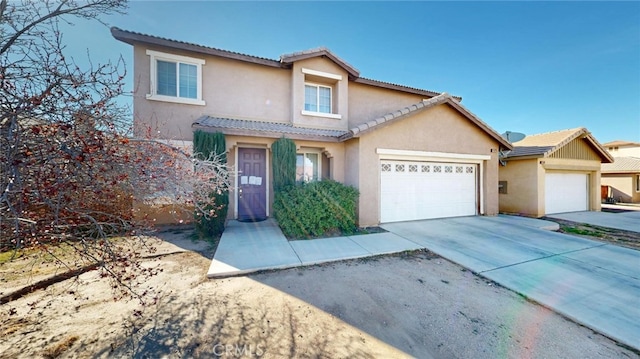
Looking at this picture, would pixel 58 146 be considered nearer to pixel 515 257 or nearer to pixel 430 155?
pixel 515 257

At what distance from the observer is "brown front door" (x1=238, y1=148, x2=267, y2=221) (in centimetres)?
874

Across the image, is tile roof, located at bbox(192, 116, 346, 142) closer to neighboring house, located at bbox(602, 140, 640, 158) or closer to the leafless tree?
the leafless tree

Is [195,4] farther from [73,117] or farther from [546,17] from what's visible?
[546,17]

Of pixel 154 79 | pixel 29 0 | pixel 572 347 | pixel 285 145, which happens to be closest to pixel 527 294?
pixel 572 347

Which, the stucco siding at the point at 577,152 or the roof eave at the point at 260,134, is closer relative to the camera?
the roof eave at the point at 260,134

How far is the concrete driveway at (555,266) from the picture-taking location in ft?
10.9

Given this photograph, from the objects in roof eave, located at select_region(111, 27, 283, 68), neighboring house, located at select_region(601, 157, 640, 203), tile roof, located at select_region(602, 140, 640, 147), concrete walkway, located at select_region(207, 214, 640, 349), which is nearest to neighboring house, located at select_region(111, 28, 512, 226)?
roof eave, located at select_region(111, 27, 283, 68)

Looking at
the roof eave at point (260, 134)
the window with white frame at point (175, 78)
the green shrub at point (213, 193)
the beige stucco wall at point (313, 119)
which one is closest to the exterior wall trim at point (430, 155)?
the beige stucco wall at point (313, 119)

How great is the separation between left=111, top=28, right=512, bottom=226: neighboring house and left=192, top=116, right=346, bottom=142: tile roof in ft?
0.13

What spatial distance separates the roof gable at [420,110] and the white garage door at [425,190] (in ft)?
4.99

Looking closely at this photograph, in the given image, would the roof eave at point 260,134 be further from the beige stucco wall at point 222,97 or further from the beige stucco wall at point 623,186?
the beige stucco wall at point 623,186

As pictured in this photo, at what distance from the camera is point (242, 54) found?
8609mm

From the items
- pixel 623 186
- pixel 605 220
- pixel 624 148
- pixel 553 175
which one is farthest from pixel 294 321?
pixel 624 148

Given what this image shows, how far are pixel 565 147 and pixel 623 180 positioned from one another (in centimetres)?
1542
